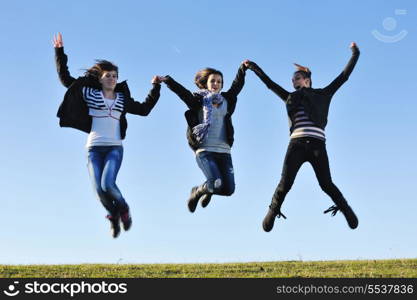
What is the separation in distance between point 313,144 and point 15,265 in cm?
932

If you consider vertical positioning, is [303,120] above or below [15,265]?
above

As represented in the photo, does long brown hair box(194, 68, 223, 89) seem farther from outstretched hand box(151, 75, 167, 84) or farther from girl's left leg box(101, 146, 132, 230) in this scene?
girl's left leg box(101, 146, 132, 230)

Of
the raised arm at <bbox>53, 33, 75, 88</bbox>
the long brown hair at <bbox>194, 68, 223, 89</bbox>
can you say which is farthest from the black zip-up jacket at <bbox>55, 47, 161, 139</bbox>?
the long brown hair at <bbox>194, 68, 223, 89</bbox>

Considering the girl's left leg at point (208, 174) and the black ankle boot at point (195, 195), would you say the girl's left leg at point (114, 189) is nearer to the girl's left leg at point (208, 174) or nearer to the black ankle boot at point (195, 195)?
the girl's left leg at point (208, 174)

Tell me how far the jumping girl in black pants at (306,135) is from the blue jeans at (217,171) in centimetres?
106

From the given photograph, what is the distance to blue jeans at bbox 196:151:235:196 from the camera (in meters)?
13.1

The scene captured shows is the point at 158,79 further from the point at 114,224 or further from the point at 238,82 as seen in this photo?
the point at 114,224

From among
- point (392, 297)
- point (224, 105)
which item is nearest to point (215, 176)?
point (224, 105)

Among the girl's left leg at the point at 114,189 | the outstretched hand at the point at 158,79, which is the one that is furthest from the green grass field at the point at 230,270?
the outstretched hand at the point at 158,79

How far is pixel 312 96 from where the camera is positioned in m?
13.5

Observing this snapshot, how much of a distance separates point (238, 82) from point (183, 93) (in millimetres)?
1240

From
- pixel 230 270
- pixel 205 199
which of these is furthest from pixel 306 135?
→ pixel 230 270

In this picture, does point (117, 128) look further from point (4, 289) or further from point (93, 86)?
point (4, 289)

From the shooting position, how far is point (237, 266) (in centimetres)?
1694
